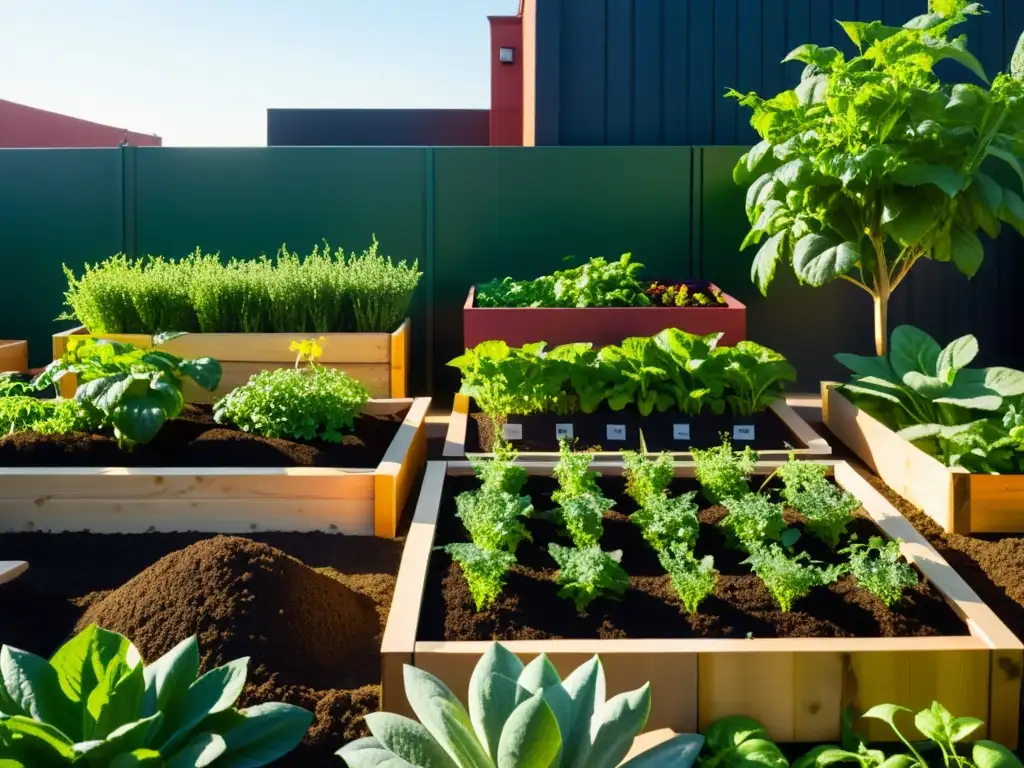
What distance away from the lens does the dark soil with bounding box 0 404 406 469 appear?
3.15 metres

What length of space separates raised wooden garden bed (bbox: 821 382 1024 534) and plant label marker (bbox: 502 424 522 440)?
47.4 inches

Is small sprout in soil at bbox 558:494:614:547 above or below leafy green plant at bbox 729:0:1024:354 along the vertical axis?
below

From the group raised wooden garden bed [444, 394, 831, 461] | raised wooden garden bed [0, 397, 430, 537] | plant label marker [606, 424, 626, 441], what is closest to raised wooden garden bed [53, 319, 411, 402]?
raised wooden garden bed [444, 394, 831, 461]

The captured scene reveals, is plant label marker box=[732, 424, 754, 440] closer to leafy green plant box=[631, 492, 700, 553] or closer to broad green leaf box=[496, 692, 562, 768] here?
leafy green plant box=[631, 492, 700, 553]

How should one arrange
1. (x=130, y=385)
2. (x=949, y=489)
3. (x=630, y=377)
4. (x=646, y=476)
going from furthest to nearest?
(x=630, y=377) < (x=130, y=385) < (x=949, y=489) < (x=646, y=476)

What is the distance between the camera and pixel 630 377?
3.55 metres

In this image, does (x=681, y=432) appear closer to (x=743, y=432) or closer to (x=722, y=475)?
(x=743, y=432)

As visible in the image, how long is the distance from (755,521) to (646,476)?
1.27ft

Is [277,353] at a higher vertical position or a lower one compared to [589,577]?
higher

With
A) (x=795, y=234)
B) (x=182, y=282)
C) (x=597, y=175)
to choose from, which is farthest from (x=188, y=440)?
(x=597, y=175)

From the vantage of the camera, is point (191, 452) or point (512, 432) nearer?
point (191, 452)

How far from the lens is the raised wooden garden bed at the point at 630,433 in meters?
3.40

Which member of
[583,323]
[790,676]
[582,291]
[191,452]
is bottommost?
[790,676]

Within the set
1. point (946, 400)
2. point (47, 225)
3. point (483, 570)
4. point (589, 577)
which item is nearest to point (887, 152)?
point (946, 400)
